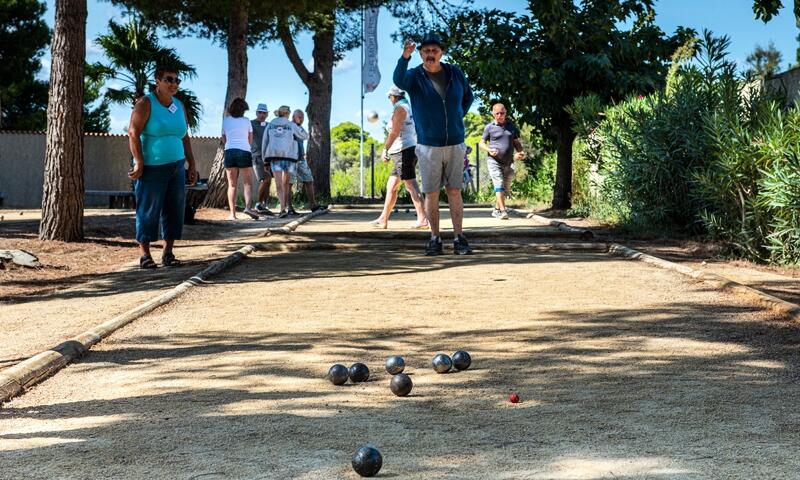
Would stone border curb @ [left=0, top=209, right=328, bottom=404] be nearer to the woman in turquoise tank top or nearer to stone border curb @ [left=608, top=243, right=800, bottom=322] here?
the woman in turquoise tank top

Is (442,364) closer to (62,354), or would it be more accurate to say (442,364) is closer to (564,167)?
(62,354)

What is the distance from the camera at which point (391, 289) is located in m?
8.14

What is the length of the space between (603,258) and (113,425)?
714 centimetres

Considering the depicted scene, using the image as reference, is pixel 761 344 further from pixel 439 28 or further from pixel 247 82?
pixel 439 28

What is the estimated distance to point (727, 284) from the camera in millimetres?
7855

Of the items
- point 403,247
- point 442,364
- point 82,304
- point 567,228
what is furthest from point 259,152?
point 442,364

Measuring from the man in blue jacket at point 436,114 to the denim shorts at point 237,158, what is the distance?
6.66 meters

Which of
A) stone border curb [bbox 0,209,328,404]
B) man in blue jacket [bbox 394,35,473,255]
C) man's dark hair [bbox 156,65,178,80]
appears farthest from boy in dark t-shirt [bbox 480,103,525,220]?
stone border curb [bbox 0,209,328,404]

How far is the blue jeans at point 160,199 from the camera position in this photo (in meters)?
9.54

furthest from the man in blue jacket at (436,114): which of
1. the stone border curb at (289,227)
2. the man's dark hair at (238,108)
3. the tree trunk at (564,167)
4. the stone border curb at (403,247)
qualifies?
the tree trunk at (564,167)

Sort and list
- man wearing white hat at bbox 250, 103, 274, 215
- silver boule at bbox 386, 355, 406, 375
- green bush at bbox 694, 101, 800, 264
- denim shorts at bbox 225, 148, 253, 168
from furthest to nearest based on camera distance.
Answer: man wearing white hat at bbox 250, 103, 274, 215 < denim shorts at bbox 225, 148, 253, 168 < green bush at bbox 694, 101, 800, 264 < silver boule at bbox 386, 355, 406, 375

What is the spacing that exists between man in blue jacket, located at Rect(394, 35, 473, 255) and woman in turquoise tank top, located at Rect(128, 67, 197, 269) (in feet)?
6.97

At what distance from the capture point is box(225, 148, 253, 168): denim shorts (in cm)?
1659

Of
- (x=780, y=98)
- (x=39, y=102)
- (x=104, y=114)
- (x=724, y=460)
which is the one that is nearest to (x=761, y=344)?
(x=724, y=460)
